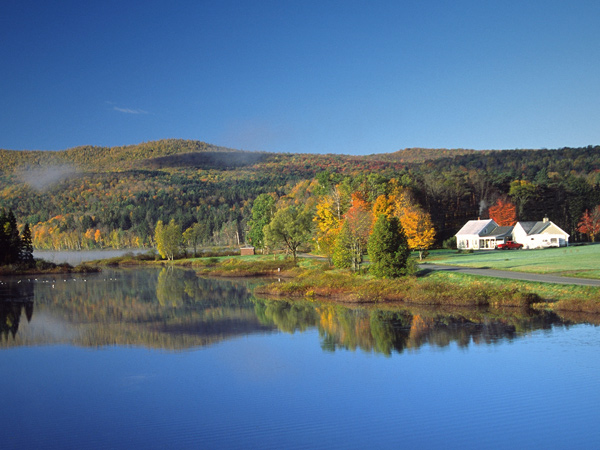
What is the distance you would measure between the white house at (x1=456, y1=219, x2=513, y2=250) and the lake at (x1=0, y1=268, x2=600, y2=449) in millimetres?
44963

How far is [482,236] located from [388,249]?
4152 cm

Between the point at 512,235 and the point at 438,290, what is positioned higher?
the point at 512,235

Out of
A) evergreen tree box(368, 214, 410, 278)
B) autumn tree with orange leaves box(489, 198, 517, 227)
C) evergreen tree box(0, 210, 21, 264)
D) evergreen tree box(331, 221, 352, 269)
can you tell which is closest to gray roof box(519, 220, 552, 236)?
autumn tree with orange leaves box(489, 198, 517, 227)

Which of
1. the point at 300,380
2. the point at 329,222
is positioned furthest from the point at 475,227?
the point at 300,380

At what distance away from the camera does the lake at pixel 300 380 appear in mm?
11586

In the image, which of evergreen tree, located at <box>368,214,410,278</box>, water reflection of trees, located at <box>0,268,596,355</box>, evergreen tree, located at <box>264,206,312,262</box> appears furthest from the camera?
evergreen tree, located at <box>264,206,312,262</box>

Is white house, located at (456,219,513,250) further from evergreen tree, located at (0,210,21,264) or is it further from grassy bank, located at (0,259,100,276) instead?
evergreen tree, located at (0,210,21,264)

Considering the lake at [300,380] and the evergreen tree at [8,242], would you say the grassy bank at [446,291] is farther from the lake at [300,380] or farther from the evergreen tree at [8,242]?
the evergreen tree at [8,242]

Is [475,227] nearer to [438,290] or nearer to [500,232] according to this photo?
[500,232]

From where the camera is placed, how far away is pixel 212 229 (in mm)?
133625

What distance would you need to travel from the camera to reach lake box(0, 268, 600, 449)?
11586 mm

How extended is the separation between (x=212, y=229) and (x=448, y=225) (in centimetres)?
6910

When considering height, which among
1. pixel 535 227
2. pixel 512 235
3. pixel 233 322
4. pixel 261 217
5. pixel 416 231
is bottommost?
pixel 233 322

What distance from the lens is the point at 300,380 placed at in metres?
16.1
